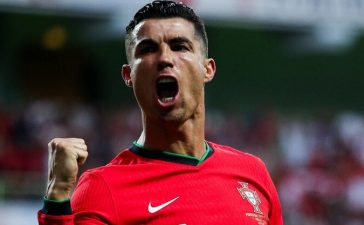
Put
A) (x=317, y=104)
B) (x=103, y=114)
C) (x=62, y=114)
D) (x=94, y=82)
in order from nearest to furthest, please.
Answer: (x=62, y=114), (x=103, y=114), (x=94, y=82), (x=317, y=104)

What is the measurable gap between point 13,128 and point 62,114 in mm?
763

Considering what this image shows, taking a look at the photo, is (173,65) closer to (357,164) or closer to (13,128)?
(13,128)

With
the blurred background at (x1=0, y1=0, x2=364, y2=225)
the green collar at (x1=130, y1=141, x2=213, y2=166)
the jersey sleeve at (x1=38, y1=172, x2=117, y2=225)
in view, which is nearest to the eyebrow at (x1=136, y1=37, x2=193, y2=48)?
the green collar at (x1=130, y1=141, x2=213, y2=166)

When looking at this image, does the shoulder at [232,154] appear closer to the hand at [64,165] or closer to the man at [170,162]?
the man at [170,162]

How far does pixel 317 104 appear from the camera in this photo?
13.1 meters

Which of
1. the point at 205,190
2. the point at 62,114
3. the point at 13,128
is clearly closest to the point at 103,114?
the point at 62,114

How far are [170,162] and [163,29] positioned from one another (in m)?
0.43

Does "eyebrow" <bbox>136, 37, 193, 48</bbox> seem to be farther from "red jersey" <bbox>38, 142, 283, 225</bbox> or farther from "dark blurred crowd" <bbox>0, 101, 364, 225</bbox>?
"dark blurred crowd" <bbox>0, 101, 364, 225</bbox>

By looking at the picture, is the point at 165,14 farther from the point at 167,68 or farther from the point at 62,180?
the point at 62,180

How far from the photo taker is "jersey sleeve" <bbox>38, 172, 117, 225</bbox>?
8.56ft

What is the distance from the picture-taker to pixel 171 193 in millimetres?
2766

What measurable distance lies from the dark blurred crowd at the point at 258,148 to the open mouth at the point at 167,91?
6.01 metres

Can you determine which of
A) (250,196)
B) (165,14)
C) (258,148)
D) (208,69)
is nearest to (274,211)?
(250,196)

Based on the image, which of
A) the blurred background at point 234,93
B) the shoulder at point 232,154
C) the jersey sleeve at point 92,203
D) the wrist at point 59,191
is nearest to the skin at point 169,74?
the shoulder at point 232,154
